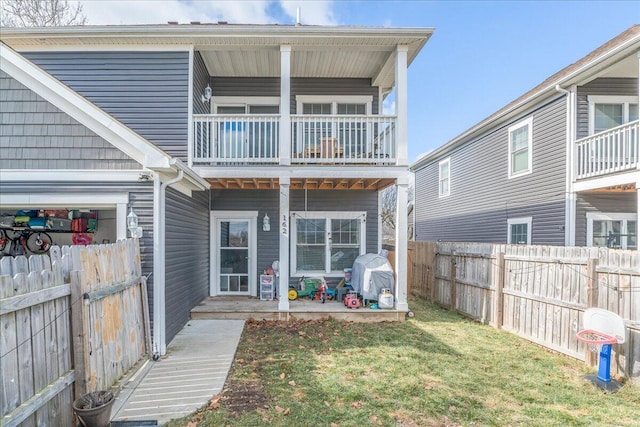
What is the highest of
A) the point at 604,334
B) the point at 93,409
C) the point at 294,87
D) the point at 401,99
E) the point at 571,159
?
the point at 294,87

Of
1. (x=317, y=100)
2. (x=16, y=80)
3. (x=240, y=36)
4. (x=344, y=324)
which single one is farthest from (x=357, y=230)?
(x=16, y=80)

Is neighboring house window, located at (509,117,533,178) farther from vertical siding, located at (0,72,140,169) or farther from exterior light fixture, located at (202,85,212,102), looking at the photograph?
vertical siding, located at (0,72,140,169)

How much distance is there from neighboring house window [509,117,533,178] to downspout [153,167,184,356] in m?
9.47

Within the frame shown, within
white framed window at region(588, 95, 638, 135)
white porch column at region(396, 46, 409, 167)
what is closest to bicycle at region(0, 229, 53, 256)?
white porch column at region(396, 46, 409, 167)

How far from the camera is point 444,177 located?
15336mm

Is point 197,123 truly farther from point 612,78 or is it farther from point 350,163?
point 612,78

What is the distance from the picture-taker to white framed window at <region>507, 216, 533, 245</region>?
10.1 m

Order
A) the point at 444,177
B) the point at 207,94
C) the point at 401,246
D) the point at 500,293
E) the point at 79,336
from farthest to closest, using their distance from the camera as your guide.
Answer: the point at 444,177
the point at 207,94
the point at 401,246
the point at 500,293
the point at 79,336

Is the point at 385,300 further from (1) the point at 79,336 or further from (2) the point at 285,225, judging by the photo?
(1) the point at 79,336

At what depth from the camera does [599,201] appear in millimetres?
8539

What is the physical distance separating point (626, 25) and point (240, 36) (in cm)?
1103

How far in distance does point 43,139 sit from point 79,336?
139 inches

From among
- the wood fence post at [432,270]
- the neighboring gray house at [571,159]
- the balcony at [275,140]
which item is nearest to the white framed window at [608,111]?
the neighboring gray house at [571,159]

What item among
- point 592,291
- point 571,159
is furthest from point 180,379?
point 571,159
